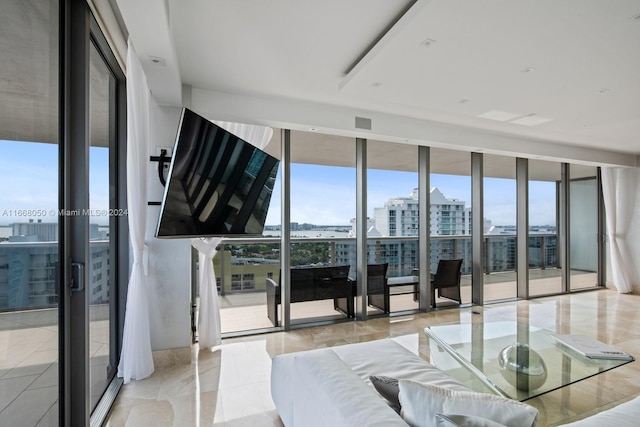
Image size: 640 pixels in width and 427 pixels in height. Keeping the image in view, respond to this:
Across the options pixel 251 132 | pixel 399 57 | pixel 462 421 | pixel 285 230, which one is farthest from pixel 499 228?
pixel 462 421

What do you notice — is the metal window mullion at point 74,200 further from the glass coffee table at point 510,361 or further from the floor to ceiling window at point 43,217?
the glass coffee table at point 510,361

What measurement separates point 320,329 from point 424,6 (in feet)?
11.3

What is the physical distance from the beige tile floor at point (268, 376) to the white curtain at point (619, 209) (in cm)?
189

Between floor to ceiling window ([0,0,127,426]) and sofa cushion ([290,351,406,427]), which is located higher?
floor to ceiling window ([0,0,127,426])

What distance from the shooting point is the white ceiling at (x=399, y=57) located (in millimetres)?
1994

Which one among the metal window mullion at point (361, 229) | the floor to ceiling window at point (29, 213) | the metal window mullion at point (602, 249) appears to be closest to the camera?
the floor to ceiling window at point (29, 213)

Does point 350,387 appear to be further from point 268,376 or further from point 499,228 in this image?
point 499,228

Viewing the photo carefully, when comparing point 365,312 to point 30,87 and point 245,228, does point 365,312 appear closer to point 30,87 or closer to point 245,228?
point 245,228

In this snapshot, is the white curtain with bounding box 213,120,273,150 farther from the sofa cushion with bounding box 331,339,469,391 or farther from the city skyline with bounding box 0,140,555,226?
the sofa cushion with bounding box 331,339,469,391

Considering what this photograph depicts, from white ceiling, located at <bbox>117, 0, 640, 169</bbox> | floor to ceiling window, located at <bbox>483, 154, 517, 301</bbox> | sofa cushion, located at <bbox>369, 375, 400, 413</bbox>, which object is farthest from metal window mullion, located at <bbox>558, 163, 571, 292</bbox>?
sofa cushion, located at <bbox>369, 375, 400, 413</bbox>

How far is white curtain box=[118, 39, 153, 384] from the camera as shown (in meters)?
2.31

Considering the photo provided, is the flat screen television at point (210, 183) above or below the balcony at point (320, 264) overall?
above

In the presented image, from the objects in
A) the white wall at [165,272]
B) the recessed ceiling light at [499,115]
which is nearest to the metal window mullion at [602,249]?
the recessed ceiling light at [499,115]

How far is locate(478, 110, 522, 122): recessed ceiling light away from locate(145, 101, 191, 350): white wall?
11.6 feet
